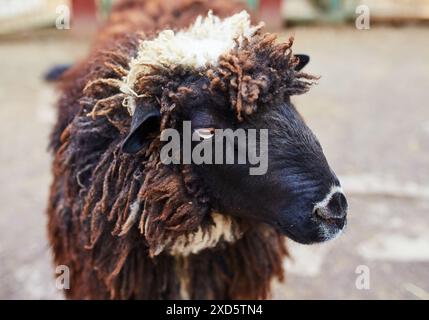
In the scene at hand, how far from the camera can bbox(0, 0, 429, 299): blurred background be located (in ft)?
13.9

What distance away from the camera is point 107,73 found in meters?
2.81

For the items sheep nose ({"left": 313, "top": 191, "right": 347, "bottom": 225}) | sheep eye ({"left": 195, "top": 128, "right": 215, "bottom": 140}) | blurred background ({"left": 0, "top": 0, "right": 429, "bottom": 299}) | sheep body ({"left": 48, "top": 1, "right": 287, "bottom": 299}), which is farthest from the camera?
blurred background ({"left": 0, "top": 0, "right": 429, "bottom": 299})

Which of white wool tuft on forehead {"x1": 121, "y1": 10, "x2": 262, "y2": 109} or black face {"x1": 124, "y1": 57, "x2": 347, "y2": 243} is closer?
black face {"x1": 124, "y1": 57, "x2": 347, "y2": 243}

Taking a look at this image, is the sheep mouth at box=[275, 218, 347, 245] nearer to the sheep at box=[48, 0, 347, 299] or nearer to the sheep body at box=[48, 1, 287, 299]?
the sheep at box=[48, 0, 347, 299]

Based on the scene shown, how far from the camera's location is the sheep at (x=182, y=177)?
239cm

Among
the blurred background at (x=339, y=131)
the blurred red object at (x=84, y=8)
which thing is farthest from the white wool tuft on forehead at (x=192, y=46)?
the blurred red object at (x=84, y=8)

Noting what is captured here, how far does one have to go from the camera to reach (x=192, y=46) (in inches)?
102

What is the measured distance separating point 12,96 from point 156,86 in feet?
17.7

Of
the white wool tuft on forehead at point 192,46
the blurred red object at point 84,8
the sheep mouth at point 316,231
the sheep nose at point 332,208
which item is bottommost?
the sheep mouth at point 316,231

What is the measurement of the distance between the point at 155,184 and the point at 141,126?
0.87 ft

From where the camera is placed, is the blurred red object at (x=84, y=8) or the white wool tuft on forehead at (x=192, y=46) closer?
the white wool tuft on forehead at (x=192, y=46)

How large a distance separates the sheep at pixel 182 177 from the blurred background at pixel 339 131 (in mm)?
1126

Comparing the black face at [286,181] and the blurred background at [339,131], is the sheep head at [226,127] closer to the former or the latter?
the black face at [286,181]

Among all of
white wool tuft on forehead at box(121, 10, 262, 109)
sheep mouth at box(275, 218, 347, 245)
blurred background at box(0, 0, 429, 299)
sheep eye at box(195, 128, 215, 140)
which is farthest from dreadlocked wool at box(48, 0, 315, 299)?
blurred background at box(0, 0, 429, 299)
